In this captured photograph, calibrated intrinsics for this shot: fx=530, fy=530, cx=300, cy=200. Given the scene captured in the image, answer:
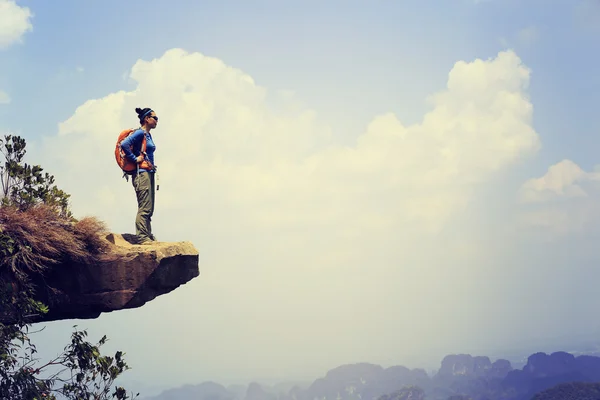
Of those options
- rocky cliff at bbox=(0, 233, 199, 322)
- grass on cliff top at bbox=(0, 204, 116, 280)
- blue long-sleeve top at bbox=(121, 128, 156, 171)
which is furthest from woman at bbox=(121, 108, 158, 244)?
grass on cliff top at bbox=(0, 204, 116, 280)

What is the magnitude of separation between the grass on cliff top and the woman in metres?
1.15

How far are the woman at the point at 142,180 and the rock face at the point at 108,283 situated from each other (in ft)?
2.93

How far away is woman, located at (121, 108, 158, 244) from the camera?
47.2 feet

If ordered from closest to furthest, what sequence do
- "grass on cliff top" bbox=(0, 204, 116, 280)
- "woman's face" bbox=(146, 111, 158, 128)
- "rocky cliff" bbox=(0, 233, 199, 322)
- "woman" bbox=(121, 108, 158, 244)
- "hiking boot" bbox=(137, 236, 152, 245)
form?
"grass on cliff top" bbox=(0, 204, 116, 280), "rocky cliff" bbox=(0, 233, 199, 322), "hiking boot" bbox=(137, 236, 152, 245), "woman" bbox=(121, 108, 158, 244), "woman's face" bbox=(146, 111, 158, 128)

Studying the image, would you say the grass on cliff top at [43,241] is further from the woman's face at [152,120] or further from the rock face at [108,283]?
the woman's face at [152,120]

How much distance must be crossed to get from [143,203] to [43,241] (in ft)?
9.38

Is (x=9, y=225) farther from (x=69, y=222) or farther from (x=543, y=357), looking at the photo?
(x=543, y=357)

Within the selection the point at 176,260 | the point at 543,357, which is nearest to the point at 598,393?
the point at 176,260

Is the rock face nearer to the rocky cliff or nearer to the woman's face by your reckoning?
the rocky cliff

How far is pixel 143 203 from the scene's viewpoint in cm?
1444

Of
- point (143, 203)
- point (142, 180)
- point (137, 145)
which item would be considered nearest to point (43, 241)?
point (143, 203)

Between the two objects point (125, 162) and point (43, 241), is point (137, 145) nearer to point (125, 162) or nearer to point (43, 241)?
point (125, 162)

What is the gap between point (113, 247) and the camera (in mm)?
13445

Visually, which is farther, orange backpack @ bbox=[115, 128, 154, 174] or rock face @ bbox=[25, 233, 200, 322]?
orange backpack @ bbox=[115, 128, 154, 174]
